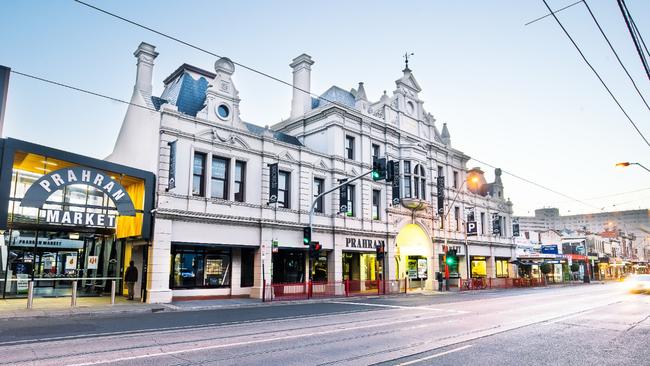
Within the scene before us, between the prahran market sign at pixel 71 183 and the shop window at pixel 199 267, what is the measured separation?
4136 mm

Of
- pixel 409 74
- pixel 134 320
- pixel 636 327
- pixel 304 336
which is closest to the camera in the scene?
pixel 304 336

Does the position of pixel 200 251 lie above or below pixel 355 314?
above

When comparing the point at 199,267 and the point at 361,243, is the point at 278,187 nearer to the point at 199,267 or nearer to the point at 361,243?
the point at 199,267

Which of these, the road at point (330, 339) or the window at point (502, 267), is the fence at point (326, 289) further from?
the window at point (502, 267)

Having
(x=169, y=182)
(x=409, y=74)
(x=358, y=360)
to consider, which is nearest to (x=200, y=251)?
(x=169, y=182)

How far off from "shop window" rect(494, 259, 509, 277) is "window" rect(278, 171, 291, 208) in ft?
108

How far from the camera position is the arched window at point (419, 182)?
37.0 meters

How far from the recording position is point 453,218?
141ft

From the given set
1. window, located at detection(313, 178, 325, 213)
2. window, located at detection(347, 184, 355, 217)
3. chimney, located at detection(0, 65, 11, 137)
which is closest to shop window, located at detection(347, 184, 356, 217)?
window, located at detection(347, 184, 355, 217)

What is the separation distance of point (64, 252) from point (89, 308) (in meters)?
9.21

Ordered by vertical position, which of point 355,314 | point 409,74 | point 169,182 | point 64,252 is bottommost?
point 355,314

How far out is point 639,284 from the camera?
35938 millimetres

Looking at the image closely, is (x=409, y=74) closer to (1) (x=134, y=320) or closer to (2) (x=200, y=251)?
(2) (x=200, y=251)

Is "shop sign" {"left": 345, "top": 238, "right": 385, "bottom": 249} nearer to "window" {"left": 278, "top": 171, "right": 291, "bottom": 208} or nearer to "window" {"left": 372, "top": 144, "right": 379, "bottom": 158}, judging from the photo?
"window" {"left": 278, "top": 171, "right": 291, "bottom": 208}
